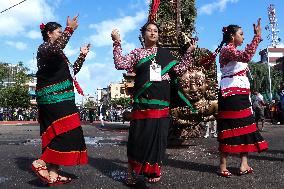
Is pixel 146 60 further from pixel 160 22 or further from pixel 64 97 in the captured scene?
pixel 160 22

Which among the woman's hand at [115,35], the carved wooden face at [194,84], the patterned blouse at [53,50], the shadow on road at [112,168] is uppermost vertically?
the woman's hand at [115,35]

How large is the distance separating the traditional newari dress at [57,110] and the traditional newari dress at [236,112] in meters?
1.85

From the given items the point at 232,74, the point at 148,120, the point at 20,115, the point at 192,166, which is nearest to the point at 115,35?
the point at 148,120

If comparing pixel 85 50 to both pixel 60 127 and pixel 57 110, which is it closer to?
pixel 57 110

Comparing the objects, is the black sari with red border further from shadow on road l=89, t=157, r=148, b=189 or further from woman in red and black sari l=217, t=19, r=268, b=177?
woman in red and black sari l=217, t=19, r=268, b=177

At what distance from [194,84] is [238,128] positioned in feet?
10.4

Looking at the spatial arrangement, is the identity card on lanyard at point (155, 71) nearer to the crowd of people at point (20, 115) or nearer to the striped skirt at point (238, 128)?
the striped skirt at point (238, 128)

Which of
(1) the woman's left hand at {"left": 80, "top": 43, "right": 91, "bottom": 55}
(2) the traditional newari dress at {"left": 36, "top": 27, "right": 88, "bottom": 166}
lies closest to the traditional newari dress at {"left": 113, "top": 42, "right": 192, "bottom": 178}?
(1) the woman's left hand at {"left": 80, "top": 43, "right": 91, "bottom": 55}

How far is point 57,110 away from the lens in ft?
16.6

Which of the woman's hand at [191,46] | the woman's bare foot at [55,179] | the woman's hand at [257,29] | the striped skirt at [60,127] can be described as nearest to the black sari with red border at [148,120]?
the woman's hand at [191,46]

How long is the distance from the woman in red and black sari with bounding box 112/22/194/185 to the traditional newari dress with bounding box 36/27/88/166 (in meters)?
0.62

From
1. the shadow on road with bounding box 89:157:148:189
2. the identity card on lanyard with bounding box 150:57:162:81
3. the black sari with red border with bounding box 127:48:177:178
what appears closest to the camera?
the black sari with red border with bounding box 127:48:177:178

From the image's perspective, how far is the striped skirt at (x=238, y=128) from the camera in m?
5.53

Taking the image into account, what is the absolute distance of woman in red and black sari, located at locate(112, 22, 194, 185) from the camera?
190 inches
